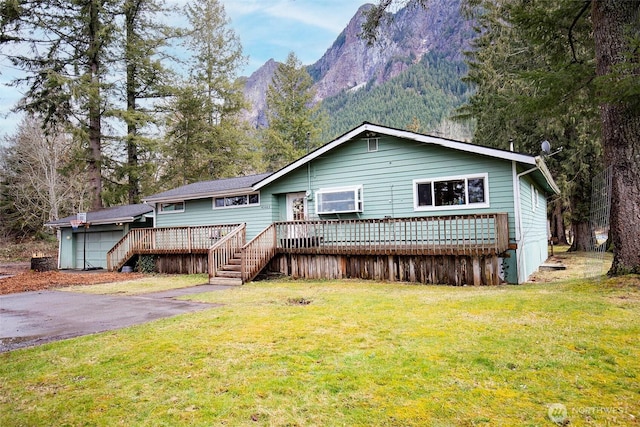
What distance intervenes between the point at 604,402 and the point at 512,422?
0.86 m

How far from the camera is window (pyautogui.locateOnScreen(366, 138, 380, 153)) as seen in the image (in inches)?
507

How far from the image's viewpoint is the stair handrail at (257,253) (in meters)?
11.7

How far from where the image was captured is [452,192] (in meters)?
11.5

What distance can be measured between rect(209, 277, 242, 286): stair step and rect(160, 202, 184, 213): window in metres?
7.28

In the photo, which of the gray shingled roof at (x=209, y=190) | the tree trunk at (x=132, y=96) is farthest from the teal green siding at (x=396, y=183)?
the tree trunk at (x=132, y=96)

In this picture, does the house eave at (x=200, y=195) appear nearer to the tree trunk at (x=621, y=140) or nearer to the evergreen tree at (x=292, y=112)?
the tree trunk at (x=621, y=140)

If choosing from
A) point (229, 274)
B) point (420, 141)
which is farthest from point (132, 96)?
point (420, 141)

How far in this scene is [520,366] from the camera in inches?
139

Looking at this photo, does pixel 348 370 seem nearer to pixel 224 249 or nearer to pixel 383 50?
pixel 224 249

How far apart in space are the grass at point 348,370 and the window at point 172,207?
1294 centimetres

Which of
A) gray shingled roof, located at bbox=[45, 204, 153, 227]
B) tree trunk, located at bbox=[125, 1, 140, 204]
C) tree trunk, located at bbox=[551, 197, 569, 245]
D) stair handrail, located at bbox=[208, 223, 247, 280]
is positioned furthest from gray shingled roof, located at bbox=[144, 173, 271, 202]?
tree trunk, located at bbox=[551, 197, 569, 245]

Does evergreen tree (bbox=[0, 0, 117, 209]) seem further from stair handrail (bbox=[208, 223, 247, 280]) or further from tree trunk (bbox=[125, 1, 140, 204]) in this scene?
stair handrail (bbox=[208, 223, 247, 280])

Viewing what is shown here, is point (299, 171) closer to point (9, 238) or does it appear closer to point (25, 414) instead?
point (25, 414)

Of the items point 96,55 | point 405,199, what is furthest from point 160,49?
point 405,199
